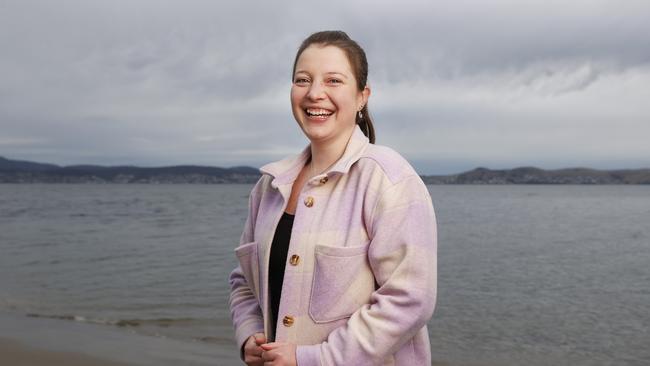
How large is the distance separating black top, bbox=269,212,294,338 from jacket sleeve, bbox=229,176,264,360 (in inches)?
6.8

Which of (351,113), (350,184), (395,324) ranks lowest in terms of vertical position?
(395,324)

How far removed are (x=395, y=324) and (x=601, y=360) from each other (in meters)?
6.89

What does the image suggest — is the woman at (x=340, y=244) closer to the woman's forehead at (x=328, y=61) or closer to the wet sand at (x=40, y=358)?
the woman's forehead at (x=328, y=61)

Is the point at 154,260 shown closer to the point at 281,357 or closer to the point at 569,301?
the point at 569,301

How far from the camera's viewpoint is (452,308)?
34.1 ft

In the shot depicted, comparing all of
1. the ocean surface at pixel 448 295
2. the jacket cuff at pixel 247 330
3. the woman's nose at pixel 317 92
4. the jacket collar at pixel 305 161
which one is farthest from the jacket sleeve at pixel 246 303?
the ocean surface at pixel 448 295

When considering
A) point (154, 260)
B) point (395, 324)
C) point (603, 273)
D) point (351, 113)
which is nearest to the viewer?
point (395, 324)

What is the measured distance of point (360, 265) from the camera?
1938 millimetres

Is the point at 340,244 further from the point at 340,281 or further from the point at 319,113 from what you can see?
the point at 319,113

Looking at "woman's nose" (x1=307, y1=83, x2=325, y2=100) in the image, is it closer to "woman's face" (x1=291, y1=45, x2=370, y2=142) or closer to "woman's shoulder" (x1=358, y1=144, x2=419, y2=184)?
"woman's face" (x1=291, y1=45, x2=370, y2=142)

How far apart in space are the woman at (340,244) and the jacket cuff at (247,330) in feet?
0.16

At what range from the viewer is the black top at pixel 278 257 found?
6.94ft

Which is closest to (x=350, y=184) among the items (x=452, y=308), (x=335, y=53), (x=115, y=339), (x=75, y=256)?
(x=335, y=53)

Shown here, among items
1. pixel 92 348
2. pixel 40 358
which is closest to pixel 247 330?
pixel 40 358
